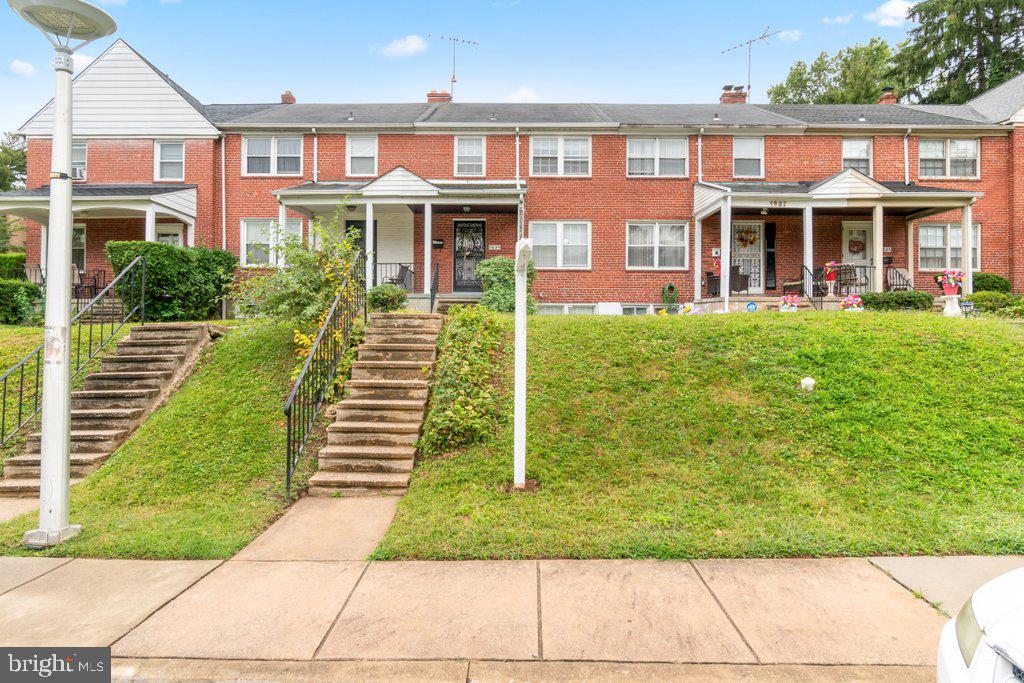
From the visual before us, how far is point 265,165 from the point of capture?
17500 mm

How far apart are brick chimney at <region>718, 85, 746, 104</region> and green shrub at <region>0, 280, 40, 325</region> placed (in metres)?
24.2

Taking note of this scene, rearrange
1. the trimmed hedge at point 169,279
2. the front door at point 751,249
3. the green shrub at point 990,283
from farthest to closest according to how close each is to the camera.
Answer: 1. the front door at point 751,249
2. the green shrub at point 990,283
3. the trimmed hedge at point 169,279

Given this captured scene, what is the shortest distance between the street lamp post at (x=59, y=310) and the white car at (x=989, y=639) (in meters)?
6.52

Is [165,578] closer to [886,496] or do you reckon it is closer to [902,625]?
[902,625]

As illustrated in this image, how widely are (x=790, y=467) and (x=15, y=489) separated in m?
8.94

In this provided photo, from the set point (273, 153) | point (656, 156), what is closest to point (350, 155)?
point (273, 153)

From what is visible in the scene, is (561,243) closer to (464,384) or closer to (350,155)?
(350,155)

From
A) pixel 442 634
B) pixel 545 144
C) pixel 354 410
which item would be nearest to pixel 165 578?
pixel 442 634

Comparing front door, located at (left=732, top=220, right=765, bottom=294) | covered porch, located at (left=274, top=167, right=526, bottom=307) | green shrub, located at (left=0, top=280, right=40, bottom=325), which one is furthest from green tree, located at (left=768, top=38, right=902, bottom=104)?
green shrub, located at (left=0, top=280, right=40, bottom=325)

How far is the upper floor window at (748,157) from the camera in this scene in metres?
17.1

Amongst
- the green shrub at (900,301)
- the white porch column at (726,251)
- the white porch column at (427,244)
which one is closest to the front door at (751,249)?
the white porch column at (726,251)

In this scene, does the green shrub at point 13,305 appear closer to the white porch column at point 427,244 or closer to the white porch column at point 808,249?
the white porch column at point 427,244

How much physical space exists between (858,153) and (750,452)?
1659 centimetres

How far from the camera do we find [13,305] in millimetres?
12695
